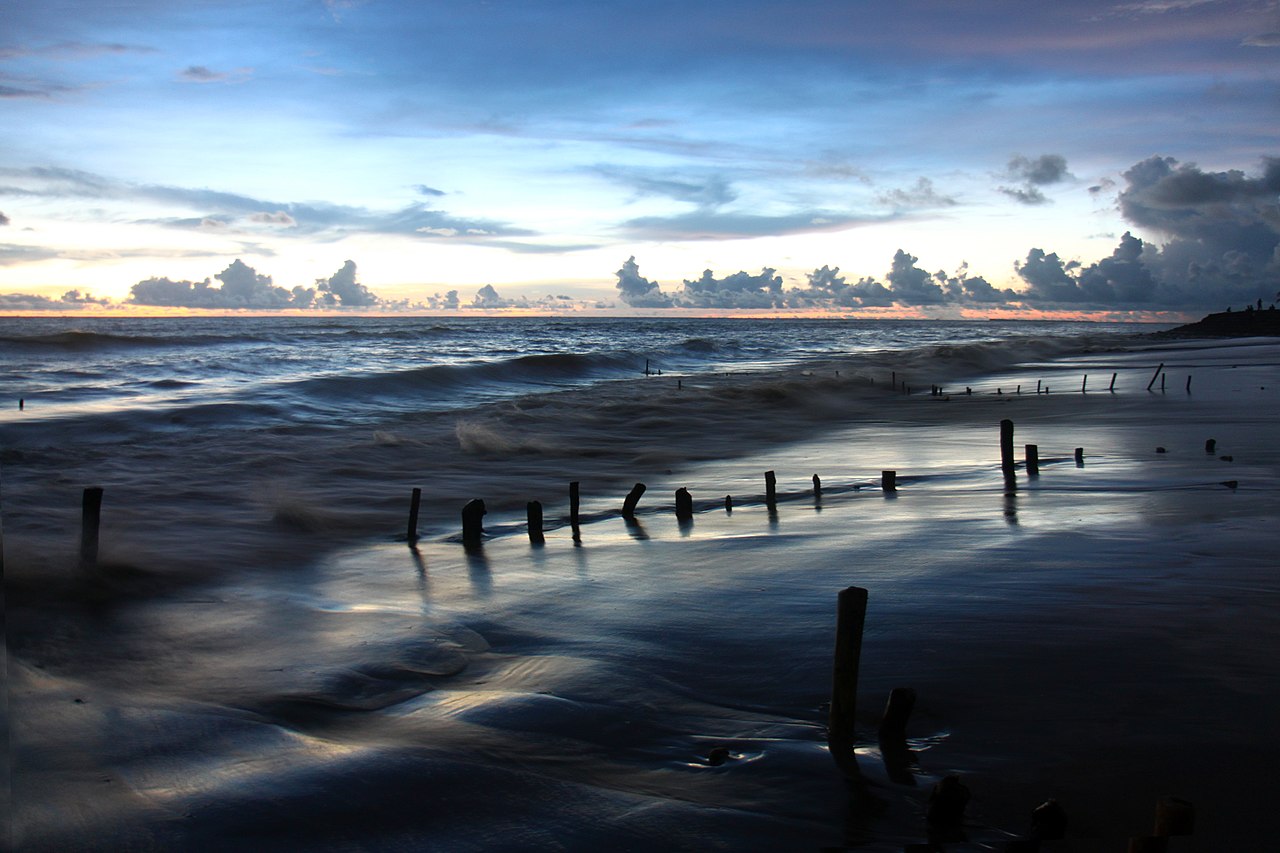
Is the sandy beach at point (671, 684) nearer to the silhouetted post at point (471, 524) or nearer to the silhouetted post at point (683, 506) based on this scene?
the silhouetted post at point (471, 524)

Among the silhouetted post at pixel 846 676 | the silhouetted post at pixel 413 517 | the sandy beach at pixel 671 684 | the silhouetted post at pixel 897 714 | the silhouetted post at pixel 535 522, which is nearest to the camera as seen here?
the sandy beach at pixel 671 684

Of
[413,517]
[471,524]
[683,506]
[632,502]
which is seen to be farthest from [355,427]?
[683,506]

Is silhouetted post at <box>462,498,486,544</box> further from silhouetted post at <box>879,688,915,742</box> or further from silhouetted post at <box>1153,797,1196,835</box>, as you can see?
silhouetted post at <box>1153,797,1196,835</box>

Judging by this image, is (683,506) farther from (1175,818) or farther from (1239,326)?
(1239,326)

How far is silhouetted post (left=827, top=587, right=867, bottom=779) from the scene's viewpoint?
20.2ft

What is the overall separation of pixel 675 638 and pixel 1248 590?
603cm

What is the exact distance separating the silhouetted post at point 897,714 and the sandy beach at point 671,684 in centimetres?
20

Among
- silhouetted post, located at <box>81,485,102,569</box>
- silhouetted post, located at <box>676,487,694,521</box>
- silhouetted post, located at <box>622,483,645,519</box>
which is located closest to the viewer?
silhouetted post, located at <box>81,485,102,569</box>

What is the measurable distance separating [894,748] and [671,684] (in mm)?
2113

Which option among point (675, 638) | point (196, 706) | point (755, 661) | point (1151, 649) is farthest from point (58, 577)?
point (1151, 649)

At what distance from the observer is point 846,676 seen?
6.46m

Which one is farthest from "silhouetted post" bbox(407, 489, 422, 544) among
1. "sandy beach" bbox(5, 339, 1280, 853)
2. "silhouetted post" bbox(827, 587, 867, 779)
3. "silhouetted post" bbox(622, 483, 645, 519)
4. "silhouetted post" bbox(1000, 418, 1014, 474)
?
"silhouetted post" bbox(1000, 418, 1014, 474)

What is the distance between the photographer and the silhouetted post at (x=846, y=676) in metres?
6.16

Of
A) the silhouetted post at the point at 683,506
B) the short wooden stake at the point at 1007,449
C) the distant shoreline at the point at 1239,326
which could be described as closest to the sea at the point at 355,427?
the silhouetted post at the point at 683,506
